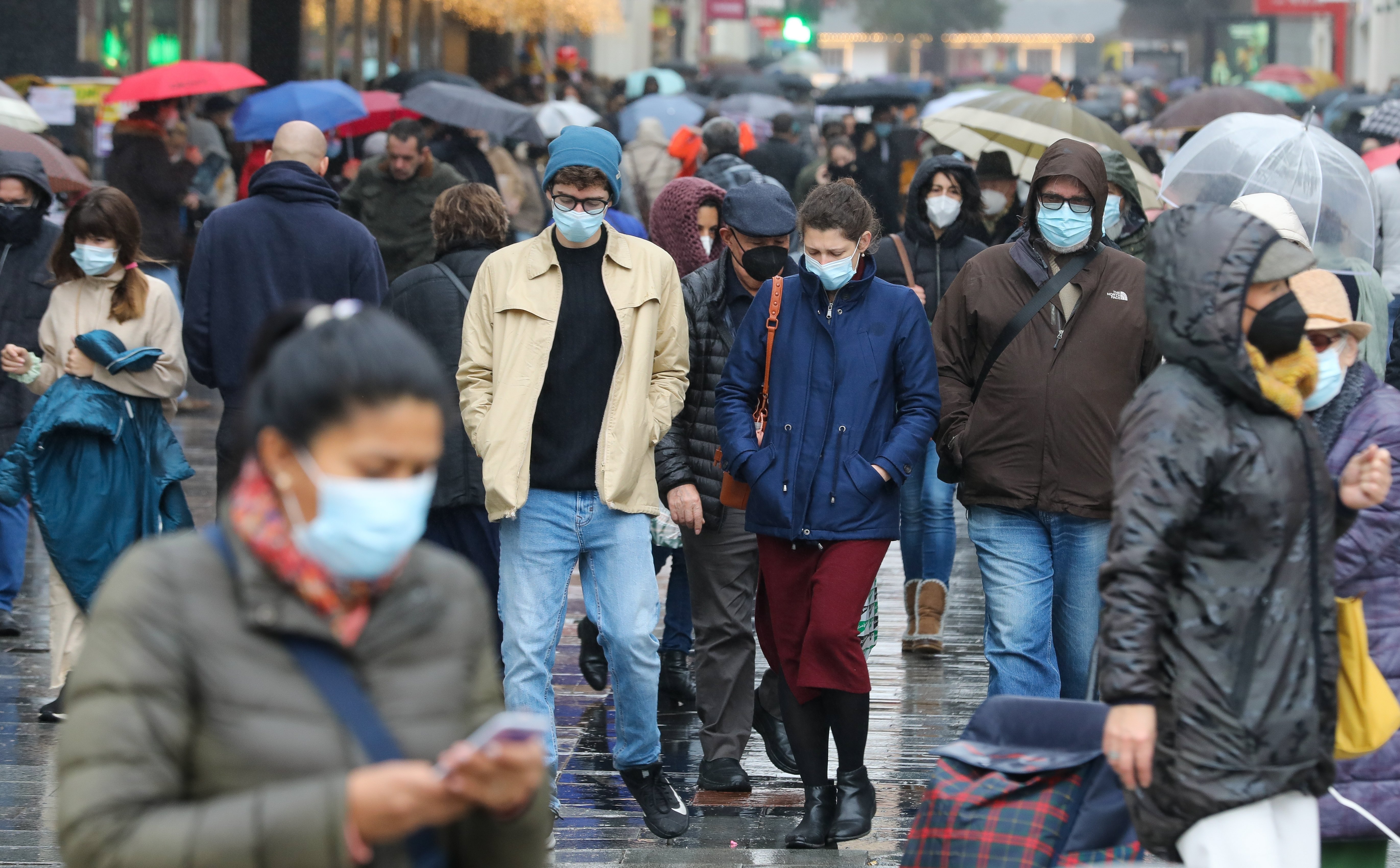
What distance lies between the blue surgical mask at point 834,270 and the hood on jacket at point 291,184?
1828 millimetres

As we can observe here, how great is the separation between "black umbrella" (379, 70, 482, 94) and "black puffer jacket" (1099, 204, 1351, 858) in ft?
37.0

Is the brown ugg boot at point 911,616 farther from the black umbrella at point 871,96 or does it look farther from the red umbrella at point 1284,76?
the red umbrella at point 1284,76

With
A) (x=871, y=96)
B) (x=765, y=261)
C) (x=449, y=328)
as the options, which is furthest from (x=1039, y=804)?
(x=871, y=96)

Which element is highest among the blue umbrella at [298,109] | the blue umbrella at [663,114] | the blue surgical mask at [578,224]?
the blue umbrella at [663,114]

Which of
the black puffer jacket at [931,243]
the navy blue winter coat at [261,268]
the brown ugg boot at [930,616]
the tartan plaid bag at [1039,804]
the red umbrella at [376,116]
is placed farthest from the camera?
the red umbrella at [376,116]

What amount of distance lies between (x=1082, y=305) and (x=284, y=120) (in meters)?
9.02

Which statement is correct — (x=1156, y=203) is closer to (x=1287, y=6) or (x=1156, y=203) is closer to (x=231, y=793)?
(x=231, y=793)

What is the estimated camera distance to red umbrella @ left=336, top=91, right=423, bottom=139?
15469mm

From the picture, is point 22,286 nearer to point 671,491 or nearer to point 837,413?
point 671,491

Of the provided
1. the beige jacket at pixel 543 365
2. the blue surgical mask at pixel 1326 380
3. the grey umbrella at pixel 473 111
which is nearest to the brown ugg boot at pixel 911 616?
the beige jacket at pixel 543 365

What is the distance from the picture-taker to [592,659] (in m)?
6.96

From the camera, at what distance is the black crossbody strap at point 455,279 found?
6027 millimetres

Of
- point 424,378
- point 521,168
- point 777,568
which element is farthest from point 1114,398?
point 521,168

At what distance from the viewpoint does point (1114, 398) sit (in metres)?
5.20
